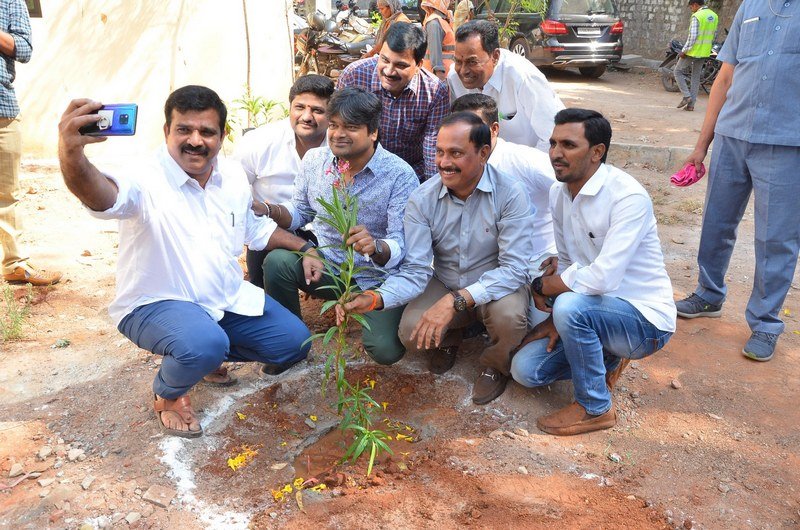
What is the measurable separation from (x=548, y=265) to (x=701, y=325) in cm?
150

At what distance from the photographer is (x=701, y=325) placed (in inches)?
169

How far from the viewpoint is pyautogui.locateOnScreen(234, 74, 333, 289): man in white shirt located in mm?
3781

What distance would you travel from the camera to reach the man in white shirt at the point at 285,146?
3781mm

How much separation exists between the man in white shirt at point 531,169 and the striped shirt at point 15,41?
109 inches

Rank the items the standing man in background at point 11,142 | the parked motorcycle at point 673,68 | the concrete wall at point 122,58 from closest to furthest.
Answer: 1. the standing man in background at point 11,142
2. the concrete wall at point 122,58
3. the parked motorcycle at point 673,68

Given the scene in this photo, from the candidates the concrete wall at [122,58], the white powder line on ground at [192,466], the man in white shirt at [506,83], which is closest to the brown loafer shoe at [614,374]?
the man in white shirt at [506,83]

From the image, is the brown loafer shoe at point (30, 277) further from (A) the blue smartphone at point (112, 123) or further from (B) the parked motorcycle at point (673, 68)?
(B) the parked motorcycle at point (673, 68)

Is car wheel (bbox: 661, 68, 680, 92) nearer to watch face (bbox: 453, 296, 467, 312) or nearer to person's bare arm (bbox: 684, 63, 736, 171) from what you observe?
person's bare arm (bbox: 684, 63, 736, 171)

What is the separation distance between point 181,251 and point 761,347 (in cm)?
326

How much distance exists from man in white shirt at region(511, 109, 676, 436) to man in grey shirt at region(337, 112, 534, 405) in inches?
8.7

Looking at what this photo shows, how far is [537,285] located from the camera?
3373 mm

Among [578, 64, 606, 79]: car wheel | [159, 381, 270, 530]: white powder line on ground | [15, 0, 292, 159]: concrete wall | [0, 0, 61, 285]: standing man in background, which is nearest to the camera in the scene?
[159, 381, 270, 530]: white powder line on ground

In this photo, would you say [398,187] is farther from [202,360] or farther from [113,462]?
[113,462]

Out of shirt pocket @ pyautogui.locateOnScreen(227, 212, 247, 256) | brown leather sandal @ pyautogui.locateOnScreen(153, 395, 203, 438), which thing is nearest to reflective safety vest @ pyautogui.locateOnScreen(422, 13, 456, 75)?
shirt pocket @ pyautogui.locateOnScreen(227, 212, 247, 256)
